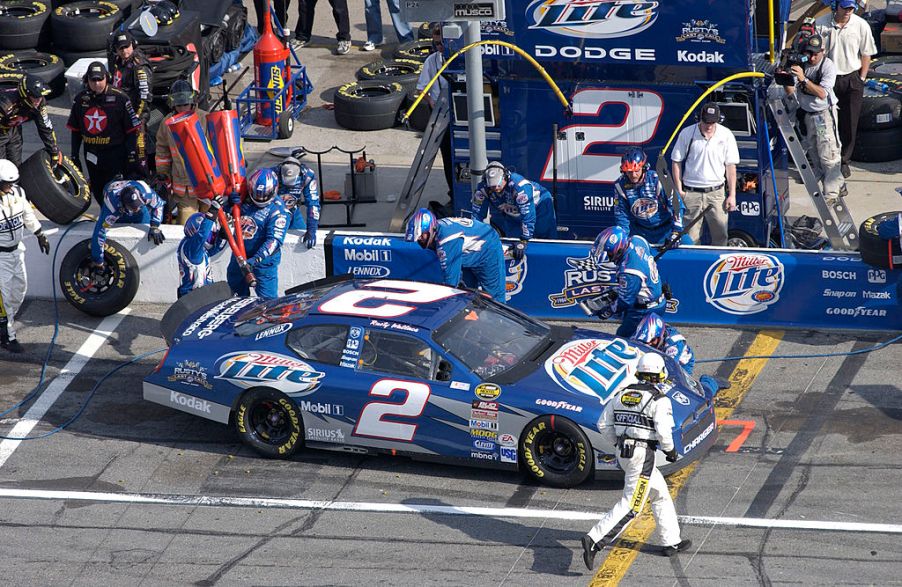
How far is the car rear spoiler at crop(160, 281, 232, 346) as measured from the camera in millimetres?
12430

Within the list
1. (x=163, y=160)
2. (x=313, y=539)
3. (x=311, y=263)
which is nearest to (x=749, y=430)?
(x=313, y=539)

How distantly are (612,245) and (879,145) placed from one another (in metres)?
6.71

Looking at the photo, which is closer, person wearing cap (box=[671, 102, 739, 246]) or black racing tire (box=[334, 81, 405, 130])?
person wearing cap (box=[671, 102, 739, 246])

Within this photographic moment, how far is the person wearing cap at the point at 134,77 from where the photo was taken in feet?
51.0

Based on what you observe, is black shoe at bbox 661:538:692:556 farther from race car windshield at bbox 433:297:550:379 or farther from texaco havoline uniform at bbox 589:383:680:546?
race car windshield at bbox 433:297:550:379

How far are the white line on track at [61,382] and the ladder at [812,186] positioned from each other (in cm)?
710

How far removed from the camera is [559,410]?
10305 mm

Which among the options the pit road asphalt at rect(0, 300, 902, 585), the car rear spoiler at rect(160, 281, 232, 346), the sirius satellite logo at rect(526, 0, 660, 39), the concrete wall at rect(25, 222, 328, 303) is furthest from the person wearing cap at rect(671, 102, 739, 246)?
the car rear spoiler at rect(160, 281, 232, 346)

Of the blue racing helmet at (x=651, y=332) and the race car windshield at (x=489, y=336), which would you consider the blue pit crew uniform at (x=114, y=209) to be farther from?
the blue racing helmet at (x=651, y=332)

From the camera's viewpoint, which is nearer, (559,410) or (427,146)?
(559,410)

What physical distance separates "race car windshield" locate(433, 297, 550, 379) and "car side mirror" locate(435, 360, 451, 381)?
117 millimetres

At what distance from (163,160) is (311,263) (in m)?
2.01

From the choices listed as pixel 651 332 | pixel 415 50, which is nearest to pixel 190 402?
pixel 651 332

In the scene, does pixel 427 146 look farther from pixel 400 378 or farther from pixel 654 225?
pixel 400 378
